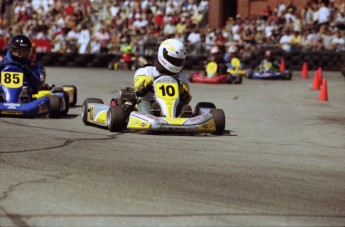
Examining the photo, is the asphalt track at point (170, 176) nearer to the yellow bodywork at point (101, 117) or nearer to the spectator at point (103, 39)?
the yellow bodywork at point (101, 117)

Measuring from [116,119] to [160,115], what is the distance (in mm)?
599

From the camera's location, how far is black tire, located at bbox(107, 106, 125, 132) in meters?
10.0

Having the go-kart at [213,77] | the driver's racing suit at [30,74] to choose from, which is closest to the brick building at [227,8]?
the go-kart at [213,77]

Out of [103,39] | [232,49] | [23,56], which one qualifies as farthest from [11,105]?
[103,39]

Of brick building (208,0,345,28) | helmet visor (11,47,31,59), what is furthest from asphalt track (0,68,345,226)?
brick building (208,0,345,28)

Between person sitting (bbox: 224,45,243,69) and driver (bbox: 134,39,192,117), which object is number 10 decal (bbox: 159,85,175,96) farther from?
person sitting (bbox: 224,45,243,69)

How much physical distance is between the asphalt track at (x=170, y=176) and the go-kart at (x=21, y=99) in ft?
0.55

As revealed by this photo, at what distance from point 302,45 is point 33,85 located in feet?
56.6

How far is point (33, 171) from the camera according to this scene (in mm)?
6516

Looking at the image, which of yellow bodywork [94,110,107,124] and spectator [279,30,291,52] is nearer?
yellow bodywork [94,110,107,124]

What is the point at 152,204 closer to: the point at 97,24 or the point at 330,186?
the point at 330,186

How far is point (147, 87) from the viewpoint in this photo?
34.8ft

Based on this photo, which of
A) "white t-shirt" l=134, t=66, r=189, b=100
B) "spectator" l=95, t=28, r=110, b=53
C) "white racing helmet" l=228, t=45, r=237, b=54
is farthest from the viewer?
"spectator" l=95, t=28, r=110, b=53

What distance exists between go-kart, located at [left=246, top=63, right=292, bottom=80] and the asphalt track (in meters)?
12.9
